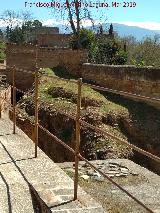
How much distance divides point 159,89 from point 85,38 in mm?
10345

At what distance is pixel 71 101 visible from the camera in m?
15.0

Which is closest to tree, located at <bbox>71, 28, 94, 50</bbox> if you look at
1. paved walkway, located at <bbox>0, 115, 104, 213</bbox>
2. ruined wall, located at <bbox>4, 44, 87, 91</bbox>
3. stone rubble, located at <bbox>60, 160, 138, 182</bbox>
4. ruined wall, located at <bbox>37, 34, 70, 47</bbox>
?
→ ruined wall, located at <bbox>4, 44, 87, 91</bbox>

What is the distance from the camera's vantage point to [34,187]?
15.6ft

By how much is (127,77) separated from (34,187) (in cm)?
1204

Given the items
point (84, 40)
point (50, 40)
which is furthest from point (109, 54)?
point (50, 40)

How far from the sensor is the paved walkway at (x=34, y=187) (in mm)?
4285

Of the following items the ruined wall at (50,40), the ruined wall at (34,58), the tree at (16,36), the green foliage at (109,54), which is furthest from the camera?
the tree at (16,36)

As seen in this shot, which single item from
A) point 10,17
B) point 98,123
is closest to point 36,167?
point 98,123

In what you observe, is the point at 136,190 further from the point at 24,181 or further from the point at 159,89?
the point at 159,89

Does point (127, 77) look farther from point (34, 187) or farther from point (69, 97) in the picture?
point (34, 187)

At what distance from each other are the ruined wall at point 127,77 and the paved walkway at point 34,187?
31.1 feet

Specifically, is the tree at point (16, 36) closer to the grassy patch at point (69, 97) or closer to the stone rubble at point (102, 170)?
the grassy patch at point (69, 97)

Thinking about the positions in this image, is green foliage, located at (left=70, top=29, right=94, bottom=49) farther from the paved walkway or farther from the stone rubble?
the paved walkway

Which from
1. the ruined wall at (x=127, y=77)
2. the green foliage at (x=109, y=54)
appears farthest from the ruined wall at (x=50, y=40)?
the ruined wall at (x=127, y=77)
